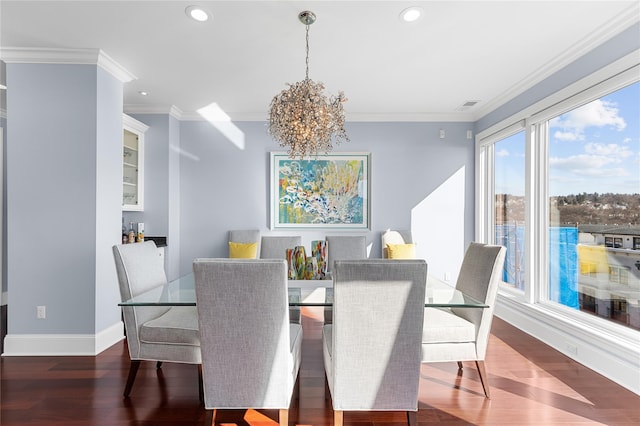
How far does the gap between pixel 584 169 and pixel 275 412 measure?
10.2 ft

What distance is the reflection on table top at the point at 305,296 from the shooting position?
1.87 m

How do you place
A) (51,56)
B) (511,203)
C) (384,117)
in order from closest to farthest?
(51,56) < (511,203) < (384,117)

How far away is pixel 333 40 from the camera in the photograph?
272 cm

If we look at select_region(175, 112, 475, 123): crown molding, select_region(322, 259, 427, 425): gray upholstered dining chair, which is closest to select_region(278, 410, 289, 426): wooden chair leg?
select_region(322, 259, 427, 425): gray upholstered dining chair

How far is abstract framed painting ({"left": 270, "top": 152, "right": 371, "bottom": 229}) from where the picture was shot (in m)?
4.76

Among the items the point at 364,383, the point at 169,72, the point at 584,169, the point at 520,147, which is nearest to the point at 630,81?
the point at 584,169

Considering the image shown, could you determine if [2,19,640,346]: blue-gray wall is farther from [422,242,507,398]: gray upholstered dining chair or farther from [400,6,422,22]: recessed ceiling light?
[422,242,507,398]: gray upholstered dining chair

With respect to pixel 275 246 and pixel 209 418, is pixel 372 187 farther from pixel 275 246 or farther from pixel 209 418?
pixel 209 418

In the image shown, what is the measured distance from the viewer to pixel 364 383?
1.67m

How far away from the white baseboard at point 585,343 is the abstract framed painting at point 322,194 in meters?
2.16

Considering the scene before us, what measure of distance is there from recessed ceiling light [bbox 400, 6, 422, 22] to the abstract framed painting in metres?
2.40

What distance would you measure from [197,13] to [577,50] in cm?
297

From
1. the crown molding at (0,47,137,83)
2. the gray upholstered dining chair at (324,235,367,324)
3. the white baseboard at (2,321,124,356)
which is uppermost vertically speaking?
the crown molding at (0,47,137,83)

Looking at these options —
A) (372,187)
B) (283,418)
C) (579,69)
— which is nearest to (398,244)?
(372,187)
